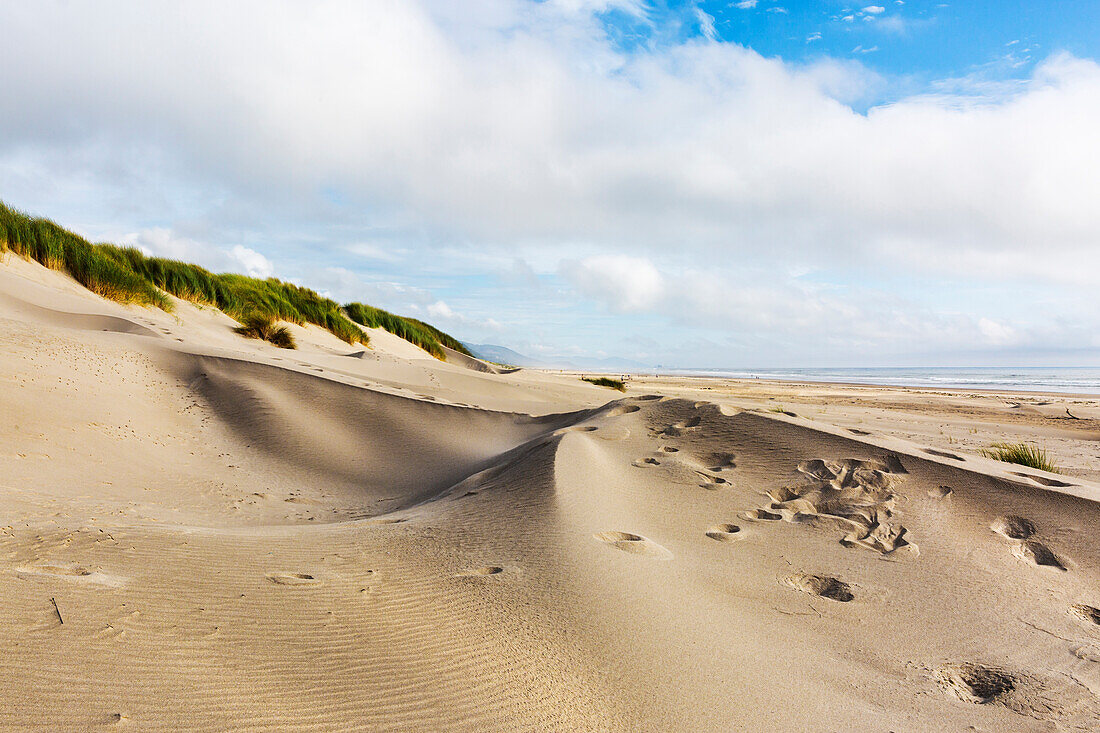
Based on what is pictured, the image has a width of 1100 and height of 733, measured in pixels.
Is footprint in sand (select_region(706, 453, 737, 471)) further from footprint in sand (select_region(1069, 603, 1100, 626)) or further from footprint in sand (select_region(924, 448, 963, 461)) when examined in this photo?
footprint in sand (select_region(1069, 603, 1100, 626))

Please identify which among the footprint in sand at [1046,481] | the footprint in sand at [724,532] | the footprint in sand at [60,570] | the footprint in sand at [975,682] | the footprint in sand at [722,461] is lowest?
the footprint in sand at [975,682]

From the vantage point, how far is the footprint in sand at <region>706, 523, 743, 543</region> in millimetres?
3109

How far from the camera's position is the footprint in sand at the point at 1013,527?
10.0 feet

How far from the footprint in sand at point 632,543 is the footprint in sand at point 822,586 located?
0.60 m

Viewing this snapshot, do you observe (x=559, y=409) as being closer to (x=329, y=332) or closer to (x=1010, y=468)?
(x=1010, y=468)

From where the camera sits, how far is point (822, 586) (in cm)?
263

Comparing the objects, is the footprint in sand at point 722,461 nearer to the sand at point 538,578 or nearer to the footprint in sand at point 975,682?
the sand at point 538,578

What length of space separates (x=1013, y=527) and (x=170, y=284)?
1580 cm

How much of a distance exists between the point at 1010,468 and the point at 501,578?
3943 millimetres

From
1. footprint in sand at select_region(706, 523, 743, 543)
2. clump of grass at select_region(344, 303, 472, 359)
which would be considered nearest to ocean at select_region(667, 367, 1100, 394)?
clump of grass at select_region(344, 303, 472, 359)

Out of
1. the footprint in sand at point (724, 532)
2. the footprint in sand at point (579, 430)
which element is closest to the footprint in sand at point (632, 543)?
the footprint in sand at point (724, 532)

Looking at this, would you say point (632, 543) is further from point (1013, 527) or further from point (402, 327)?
point (402, 327)

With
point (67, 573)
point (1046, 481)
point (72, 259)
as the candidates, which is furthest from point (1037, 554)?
point (72, 259)

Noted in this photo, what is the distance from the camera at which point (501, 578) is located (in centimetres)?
246
